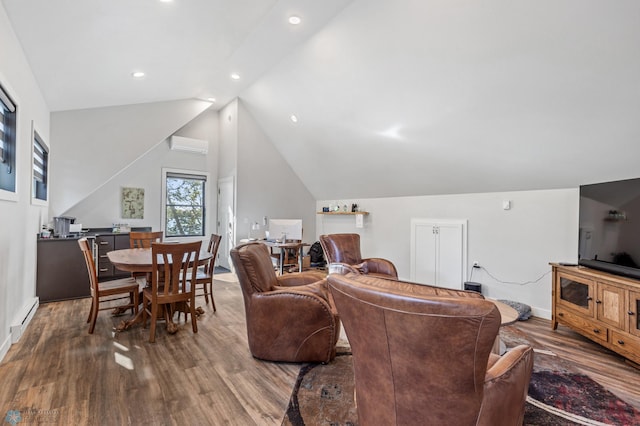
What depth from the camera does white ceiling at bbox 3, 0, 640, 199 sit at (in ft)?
8.13

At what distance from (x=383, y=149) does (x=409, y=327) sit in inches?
154

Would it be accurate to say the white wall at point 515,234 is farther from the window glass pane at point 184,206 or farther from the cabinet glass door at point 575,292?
the window glass pane at point 184,206

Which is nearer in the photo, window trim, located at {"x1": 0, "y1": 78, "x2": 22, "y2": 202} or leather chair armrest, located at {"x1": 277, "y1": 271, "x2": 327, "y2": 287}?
window trim, located at {"x1": 0, "y1": 78, "x2": 22, "y2": 202}

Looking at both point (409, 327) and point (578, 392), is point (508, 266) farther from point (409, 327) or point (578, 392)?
point (409, 327)

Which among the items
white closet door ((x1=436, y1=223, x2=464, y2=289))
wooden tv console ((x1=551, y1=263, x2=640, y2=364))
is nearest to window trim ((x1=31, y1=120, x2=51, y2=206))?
white closet door ((x1=436, y1=223, x2=464, y2=289))

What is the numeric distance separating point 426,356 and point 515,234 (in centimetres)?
366

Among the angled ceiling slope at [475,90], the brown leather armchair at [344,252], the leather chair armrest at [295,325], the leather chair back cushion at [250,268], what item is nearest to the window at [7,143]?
the leather chair back cushion at [250,268]

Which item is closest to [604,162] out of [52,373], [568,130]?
[568,130]

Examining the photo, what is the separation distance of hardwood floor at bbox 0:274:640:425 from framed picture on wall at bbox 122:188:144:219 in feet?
9.38

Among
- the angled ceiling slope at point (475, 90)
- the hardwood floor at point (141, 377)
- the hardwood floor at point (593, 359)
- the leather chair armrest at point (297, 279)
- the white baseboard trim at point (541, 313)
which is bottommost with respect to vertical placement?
the hardwood floor at point (141, 377)

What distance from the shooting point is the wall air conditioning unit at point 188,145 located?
6418mm

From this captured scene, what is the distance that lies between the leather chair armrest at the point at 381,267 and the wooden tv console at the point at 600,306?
173cm

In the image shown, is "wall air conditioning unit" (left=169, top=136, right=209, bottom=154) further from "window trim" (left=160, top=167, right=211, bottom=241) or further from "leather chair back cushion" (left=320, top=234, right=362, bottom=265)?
"leather chair back cushion" (left=320, top=234, right=362, bottom=265)

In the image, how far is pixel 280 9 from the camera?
3215 mm
